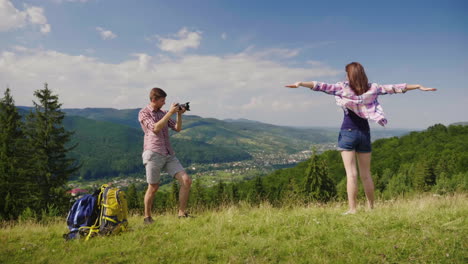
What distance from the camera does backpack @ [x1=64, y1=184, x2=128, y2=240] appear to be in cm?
505

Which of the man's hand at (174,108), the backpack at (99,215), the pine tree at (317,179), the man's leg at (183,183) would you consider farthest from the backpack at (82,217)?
the pine tree at (317,179)

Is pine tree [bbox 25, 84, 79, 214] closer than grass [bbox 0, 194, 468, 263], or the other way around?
grass [bbox 0, 194, 468, 263]

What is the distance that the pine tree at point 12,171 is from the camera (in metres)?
22.6

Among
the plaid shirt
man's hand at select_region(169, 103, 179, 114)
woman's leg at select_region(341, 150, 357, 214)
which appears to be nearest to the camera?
the plaid shirt

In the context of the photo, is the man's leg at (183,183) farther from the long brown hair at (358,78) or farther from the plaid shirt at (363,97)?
the long brown hair at (358,78)

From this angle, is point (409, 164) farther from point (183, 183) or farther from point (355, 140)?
point (183, 183)

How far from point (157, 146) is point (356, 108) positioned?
154 inches

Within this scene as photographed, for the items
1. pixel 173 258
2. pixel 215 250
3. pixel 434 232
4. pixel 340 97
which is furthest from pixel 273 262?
pixel 340 97

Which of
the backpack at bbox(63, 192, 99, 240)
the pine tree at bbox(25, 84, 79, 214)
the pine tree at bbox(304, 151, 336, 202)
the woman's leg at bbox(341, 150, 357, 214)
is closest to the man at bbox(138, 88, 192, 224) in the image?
the backpack at bbox(63, 192, 99, 240)

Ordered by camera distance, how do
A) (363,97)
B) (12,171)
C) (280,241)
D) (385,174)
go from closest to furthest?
(280,241)
(363,97)
(12,171)
(385,174)

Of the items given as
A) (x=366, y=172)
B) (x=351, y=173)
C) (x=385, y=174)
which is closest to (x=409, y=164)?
(x=385, y=174)

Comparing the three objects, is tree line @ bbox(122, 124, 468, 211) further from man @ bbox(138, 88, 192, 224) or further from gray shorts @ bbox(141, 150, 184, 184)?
gray shorts @ bbox(141, 150, 184, 184)

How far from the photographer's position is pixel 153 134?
18.4 feet

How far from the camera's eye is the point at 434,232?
3.86 metres
